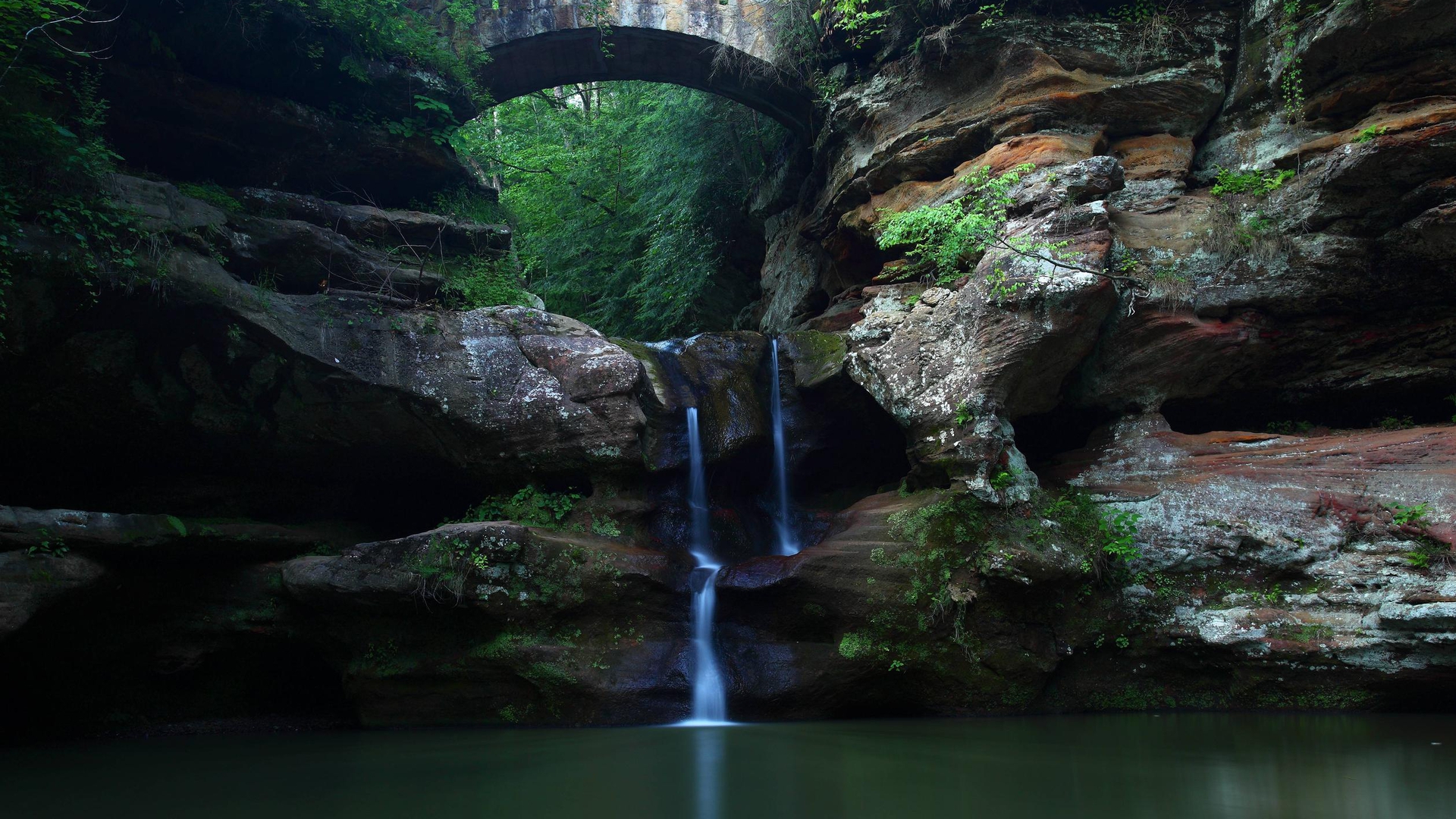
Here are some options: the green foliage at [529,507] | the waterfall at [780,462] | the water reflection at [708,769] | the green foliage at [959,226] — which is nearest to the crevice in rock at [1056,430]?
the green foliage at [959,226]

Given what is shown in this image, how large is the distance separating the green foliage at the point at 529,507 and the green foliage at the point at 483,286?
8.58ft

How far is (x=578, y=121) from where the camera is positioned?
63.8ft

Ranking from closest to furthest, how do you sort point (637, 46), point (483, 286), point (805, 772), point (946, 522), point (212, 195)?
point (805, 772)
point (946, 522)
point (212, 195)
point (483, 286)
point (637, 46)

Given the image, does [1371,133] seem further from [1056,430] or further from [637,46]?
[637,46]

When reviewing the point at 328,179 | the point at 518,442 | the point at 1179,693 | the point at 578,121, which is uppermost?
the point at 578,121

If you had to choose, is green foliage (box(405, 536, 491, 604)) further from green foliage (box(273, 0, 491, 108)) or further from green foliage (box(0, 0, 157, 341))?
green foliage (box(273, 0, 491, 108))

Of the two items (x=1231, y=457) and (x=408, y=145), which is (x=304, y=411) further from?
(x=1231, y=457)

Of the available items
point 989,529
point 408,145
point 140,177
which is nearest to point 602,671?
point 989,529

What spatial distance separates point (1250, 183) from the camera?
30.0 ft

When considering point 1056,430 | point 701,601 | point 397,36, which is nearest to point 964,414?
point 1056,430

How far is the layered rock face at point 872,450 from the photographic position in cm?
761

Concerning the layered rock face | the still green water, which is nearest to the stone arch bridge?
the layered rock face

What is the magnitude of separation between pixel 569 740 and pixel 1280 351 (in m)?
8.39

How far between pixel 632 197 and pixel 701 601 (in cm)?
1209
